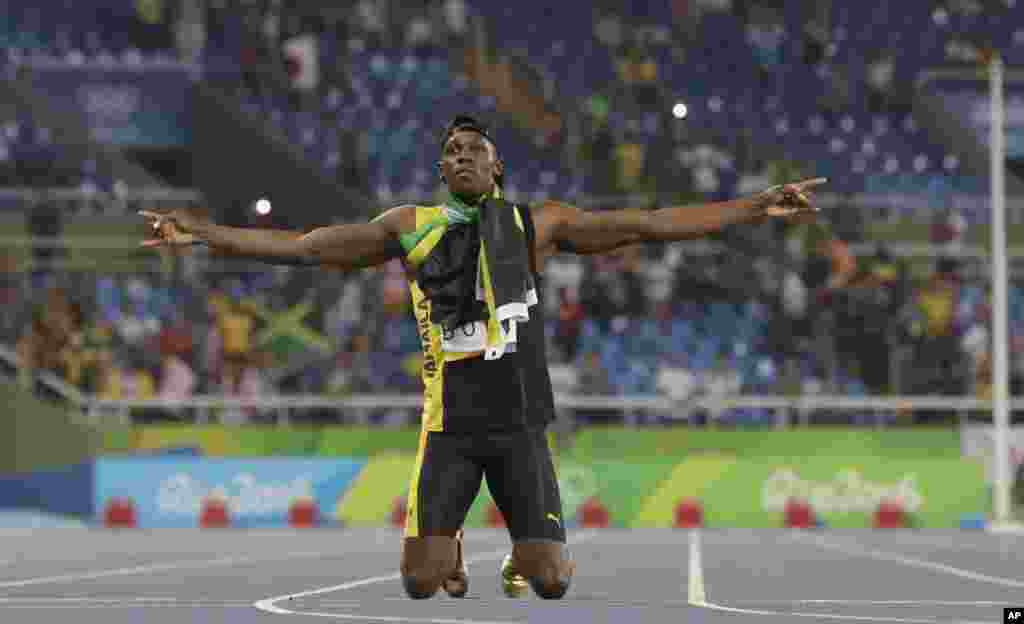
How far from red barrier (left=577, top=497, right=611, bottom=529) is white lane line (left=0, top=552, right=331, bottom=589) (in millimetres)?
11872

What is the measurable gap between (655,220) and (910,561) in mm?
9081

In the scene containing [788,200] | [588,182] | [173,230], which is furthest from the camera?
[588,182]

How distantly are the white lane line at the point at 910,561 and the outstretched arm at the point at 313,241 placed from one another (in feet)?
17.6

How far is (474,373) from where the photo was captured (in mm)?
11938

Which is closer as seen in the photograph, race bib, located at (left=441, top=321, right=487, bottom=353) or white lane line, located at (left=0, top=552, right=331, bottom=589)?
race bib, located at (left=441, top=321, right=487, bottom=353)

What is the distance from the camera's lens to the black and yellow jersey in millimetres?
11953

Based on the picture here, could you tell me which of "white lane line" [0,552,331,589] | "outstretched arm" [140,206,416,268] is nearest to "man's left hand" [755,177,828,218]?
"outstretched arm" [140,206,416,268]

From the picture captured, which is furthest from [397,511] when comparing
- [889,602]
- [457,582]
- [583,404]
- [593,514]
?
[889,602]

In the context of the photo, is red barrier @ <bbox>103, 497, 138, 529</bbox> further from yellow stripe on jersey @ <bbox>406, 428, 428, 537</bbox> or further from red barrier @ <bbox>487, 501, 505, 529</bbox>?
yellow stripe on jersey @ <bbox>406, 428, 428, 537</bbox>

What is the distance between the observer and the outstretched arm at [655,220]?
457 inches

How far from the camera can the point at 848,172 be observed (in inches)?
1561

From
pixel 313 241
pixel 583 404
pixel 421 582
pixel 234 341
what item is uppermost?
pixel 313 241

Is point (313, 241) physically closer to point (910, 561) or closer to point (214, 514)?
point (910, 561)

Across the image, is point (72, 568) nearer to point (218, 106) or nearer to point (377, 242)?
point (377, 242)
